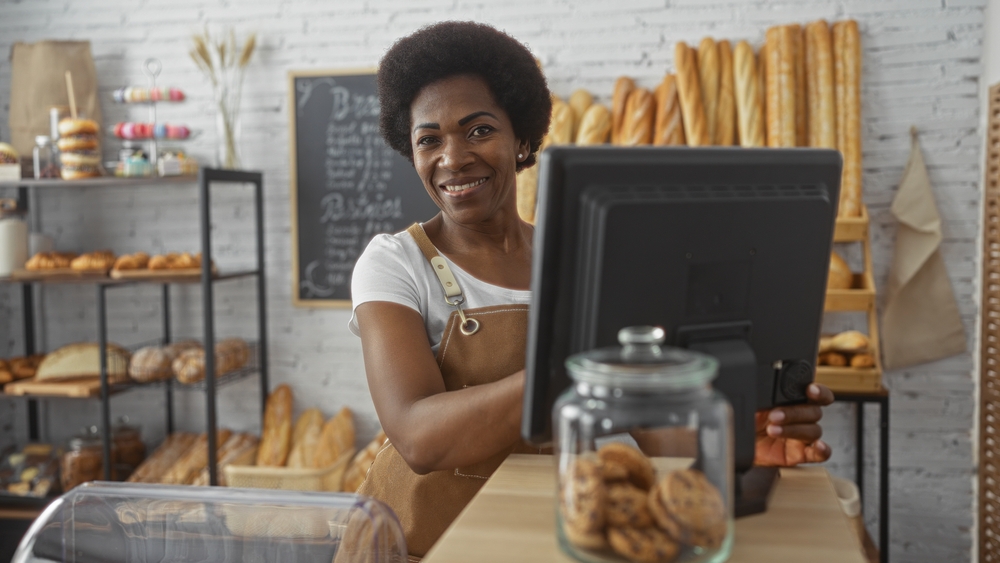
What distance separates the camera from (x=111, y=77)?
11.6ft

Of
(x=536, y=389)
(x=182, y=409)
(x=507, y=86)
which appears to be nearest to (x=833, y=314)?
(x=507, y=86)

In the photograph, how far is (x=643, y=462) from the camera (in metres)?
0.72

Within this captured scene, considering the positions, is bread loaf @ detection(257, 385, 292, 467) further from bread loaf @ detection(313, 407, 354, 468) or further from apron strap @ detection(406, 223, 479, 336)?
apron strap @ detection(406, 223, 479, 336)

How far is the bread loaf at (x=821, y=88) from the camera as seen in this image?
2.80m

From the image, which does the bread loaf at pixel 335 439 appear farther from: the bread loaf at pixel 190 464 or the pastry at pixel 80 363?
the pastry at pixel 80 363

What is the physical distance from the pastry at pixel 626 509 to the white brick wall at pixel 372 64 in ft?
8.60

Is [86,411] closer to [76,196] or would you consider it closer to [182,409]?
[182,409]

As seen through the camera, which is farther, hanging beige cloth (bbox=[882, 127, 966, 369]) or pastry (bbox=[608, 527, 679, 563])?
hanging beige cloth (bbox=[882, 127, 966, 369])

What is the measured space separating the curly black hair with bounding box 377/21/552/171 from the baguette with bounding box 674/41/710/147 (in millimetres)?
1357

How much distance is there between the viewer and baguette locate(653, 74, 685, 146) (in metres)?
2.96

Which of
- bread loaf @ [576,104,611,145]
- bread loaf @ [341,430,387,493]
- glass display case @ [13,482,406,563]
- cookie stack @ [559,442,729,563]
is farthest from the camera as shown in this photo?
bread loaf @ [341,430,387,493]

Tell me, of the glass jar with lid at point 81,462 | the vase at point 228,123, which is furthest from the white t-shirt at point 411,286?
the glass jar with lid at point 81,462

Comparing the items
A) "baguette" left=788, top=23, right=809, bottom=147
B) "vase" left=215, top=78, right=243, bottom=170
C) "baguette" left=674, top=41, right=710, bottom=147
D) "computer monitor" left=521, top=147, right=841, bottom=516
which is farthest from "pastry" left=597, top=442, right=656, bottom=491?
"vase" left=215, top=78, right=243, bottom=170

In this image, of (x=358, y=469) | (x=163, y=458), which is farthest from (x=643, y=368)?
(x=163, y=458)
